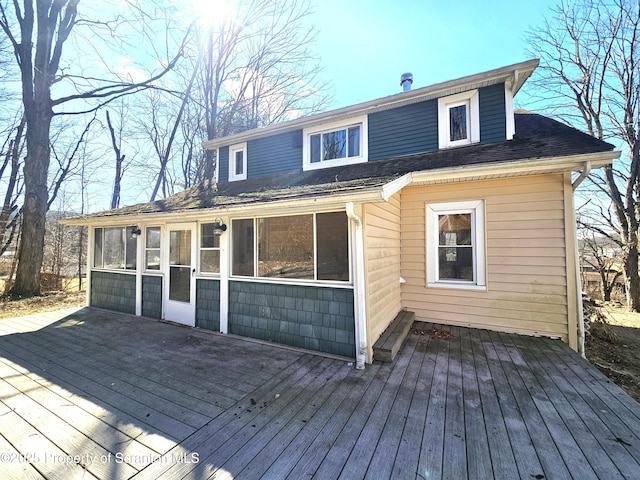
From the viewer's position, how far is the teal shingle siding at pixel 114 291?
6.17 meters

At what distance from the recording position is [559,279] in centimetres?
433

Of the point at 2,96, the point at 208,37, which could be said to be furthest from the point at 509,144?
the point at 2,96

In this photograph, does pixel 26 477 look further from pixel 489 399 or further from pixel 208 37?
pixel 208 37

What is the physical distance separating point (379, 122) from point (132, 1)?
369 inches

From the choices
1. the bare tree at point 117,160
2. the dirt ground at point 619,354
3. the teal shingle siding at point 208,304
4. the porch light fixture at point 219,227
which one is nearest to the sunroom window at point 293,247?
the porch light fixture at point 219,227

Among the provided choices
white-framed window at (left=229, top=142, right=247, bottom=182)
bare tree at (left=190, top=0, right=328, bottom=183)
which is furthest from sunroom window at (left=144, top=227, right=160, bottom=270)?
bare tree at (left=190, top=0, right=328, bottom=183)

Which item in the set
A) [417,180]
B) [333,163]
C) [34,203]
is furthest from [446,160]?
[34,203]

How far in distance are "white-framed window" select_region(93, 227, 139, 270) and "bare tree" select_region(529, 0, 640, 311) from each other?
48.2 feet

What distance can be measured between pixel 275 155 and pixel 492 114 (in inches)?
192

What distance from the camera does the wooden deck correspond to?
1.92m

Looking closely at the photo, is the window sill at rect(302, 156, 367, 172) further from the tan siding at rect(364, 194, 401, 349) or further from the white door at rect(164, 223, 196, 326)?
the white door at rect(164, 223, 196, 326)

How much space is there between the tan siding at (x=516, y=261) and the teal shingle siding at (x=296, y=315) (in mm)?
Result: 2327

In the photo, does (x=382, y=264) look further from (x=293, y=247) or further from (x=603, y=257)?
(x=603, y=257)

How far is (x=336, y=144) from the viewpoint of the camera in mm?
6402
